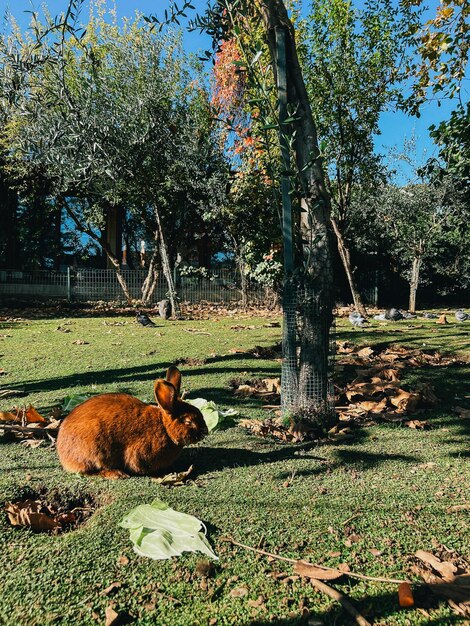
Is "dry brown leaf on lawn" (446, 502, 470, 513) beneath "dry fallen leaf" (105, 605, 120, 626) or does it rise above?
above

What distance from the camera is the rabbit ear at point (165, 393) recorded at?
313 centimetres

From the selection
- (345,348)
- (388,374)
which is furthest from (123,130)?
(388,374)

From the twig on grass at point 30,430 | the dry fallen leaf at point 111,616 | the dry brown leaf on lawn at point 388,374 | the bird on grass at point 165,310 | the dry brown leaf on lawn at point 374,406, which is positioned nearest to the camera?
the dry fallen leaf at point 111,616

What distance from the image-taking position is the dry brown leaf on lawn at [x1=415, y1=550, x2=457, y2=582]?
216 cm

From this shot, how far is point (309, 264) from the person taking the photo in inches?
170

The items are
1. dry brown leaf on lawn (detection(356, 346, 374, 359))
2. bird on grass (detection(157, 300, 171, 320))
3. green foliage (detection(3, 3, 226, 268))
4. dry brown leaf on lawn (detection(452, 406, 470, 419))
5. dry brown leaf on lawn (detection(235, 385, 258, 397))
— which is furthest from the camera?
bird on grass (detection(157, 300, 171, 320))

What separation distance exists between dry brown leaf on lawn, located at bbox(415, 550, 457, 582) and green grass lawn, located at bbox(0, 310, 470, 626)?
0.07 meters

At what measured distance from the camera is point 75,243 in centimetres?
2888

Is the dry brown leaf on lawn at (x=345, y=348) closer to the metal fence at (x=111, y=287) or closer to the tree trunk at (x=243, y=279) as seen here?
the metal fence at (x=111, y=287)

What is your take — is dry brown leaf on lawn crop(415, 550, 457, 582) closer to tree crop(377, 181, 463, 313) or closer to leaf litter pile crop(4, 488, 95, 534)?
leaf litter pile crop(4, 488, 95, 534)

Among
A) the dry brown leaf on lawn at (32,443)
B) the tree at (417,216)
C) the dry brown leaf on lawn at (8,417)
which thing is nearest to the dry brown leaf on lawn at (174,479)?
the dry brown leaf on lawn at (32,443)

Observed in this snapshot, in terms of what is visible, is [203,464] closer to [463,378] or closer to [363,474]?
[363,474]

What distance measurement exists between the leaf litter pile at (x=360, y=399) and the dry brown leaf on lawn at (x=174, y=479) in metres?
1.12

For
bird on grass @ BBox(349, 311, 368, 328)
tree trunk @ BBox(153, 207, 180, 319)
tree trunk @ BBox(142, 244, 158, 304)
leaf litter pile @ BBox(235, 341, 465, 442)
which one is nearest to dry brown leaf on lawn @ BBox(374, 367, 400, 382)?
leaf litter pile @ BBox(235, 341, 465, 442)
